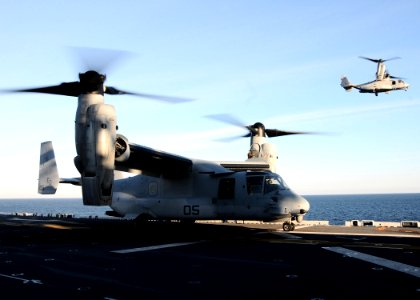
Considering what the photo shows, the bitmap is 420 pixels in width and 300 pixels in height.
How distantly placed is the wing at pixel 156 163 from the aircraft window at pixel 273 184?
5.02 meters

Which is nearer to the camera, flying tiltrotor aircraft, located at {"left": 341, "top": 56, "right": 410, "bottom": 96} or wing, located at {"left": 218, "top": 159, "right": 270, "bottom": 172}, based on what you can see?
wing, located at {"left": 218, "top": 159, "right": 270, "bottom": 172}

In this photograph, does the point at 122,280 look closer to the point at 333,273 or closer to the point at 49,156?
the point at 333,273

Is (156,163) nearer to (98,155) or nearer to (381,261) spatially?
(98,155)

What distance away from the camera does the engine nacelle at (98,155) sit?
59.8ft

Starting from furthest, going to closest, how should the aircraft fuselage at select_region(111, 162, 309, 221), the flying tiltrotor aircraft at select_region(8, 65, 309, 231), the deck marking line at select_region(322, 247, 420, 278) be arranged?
the aircraft fuselage at select_region(111, 162, 309, 221)
the flying tiltrotor aircraft at select_region(8, 65, 309, 231)
the deck marking line at select_region(322, 247, 420, 278)

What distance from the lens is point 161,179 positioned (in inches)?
1030

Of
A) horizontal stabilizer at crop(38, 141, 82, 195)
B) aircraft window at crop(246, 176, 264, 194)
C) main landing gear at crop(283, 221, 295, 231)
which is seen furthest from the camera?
horizontal stabilizer at crop(38, 141, 82, 195)

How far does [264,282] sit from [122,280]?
3.36m

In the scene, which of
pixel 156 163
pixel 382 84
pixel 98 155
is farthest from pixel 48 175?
pixel 382 84

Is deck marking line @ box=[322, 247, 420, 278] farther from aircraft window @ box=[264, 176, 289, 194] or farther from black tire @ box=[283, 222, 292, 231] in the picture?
black tire @ box=[283, 222, 292, 231]

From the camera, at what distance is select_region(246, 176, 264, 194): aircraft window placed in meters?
22.2

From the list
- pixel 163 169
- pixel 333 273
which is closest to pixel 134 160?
pixel 163 169

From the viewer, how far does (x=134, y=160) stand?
79.7 feet

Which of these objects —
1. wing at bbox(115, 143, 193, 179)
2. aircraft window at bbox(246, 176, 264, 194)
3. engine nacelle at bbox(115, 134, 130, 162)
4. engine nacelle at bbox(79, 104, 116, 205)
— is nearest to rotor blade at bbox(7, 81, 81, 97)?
engine nacelle at bbox(79, 104, 116, 205)
